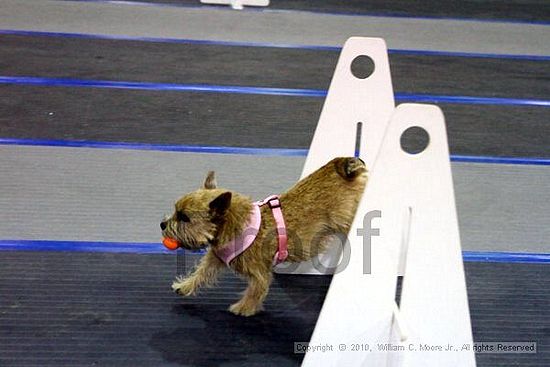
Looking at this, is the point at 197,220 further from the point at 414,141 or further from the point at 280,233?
the point at 414,141

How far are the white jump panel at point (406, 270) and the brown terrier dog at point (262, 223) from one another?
1.16 feet

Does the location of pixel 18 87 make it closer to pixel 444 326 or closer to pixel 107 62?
pixel 107 62

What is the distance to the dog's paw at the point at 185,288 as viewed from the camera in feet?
7.30

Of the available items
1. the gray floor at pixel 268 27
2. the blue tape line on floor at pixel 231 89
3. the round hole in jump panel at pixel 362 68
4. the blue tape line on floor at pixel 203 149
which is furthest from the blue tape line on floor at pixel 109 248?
the gray floor at pixel 268 27

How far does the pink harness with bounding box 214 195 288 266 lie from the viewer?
206cm

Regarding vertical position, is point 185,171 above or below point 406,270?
above

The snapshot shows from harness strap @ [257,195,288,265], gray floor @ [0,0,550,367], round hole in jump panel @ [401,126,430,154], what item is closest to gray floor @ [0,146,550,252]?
gray floor @ [0,0,550,367]

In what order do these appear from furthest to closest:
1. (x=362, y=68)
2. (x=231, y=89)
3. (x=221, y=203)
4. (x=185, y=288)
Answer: (x=362, y=68), (x=231, y=89), (x=185, y=288), (x=221, y=203)

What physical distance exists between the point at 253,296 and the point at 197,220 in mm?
307

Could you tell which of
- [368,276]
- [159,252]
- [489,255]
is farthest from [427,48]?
[368,276]

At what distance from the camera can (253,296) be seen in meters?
2.13

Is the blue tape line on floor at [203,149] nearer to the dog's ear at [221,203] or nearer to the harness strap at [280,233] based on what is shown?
the harness strap at [280,233]

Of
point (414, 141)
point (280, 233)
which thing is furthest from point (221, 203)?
point (414, 141)

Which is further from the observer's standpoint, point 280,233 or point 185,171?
point 185,171
